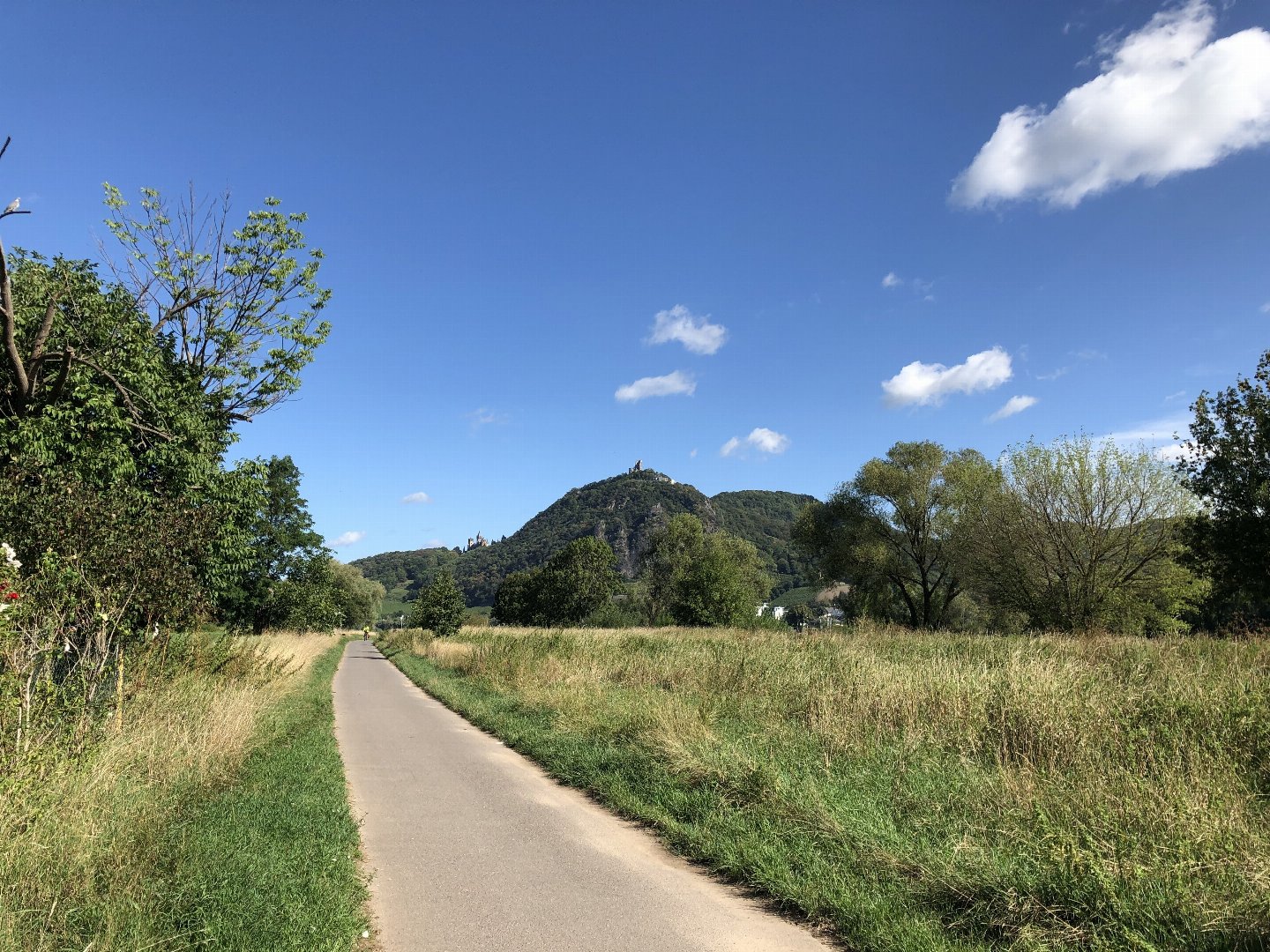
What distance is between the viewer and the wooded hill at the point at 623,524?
460 feet

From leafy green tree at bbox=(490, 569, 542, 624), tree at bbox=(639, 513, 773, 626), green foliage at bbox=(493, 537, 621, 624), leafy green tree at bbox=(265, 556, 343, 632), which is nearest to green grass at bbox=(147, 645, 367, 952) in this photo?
leafy green tree at bbox=(265, 556, 343, 632)

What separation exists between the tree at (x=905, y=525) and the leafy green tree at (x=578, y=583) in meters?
36.9

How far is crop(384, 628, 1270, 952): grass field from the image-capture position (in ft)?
13.7

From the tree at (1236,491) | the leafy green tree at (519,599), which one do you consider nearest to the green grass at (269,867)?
the tree at (1236,491)

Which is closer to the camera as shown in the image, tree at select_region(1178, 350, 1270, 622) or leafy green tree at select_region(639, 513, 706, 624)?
tree at select_region(1178, 350, 1270, 622)

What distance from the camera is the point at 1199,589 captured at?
27703 mm

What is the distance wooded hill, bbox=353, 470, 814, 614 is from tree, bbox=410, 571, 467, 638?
8743 centimetres

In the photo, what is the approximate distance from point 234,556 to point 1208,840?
1667cm

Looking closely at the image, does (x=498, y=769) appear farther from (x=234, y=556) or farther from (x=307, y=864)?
(x=234, y=556)

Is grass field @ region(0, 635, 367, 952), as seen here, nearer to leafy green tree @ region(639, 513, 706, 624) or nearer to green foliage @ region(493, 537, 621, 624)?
green foliage @ region(493, 537, 621, 624)

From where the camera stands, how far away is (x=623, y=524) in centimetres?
14975

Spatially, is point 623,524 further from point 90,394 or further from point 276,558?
point 90,394

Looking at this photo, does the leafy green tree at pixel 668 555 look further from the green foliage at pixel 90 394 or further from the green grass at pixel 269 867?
the green grass at pixel 269 867

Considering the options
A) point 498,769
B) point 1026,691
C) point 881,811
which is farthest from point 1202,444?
point 498,769
